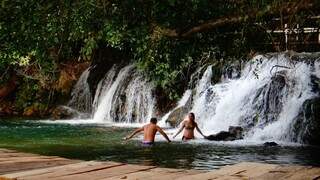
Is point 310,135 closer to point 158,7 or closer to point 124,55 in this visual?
point 158,7

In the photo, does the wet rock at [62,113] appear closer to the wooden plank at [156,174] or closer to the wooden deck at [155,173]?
the wooden deck at [155,173]

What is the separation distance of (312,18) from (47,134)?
42.4ft

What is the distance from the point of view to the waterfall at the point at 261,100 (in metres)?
18.0

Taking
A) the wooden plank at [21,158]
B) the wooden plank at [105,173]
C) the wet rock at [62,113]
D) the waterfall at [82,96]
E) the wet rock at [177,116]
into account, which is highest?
the waterfall at [82,96]

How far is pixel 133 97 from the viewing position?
82.7 ft

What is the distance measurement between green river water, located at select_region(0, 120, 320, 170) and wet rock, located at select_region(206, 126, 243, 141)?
1.70ft

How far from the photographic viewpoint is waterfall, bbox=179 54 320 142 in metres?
18.0

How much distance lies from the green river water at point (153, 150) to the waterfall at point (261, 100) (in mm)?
2225

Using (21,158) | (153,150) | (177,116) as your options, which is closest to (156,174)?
(21,158)

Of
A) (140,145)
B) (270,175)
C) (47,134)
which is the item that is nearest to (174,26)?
→ (270,175)

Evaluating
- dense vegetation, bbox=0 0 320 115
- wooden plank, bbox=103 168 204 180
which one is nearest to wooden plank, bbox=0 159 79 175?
wooden plank, bbox=103 168 204 180

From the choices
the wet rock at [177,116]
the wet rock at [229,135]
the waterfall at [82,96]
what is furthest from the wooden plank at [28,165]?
the waterfall at [82,96]

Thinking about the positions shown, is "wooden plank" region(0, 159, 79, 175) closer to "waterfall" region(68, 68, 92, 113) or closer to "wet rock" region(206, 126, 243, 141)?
"wet rock" region(206, 126, 243, 141)

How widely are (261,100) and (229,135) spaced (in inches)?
117
